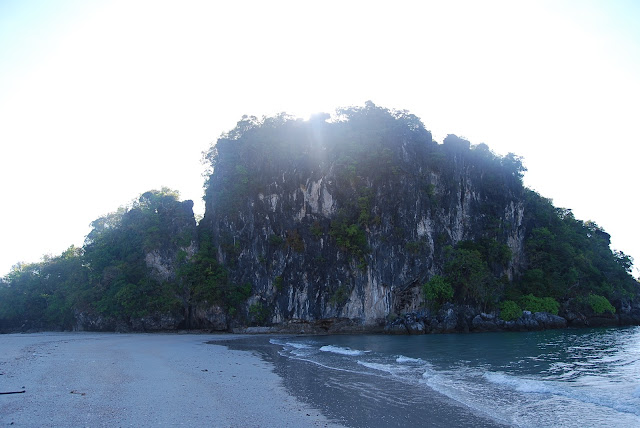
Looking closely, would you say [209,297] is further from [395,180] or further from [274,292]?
[395,180]

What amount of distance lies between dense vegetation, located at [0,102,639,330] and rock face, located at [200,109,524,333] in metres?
0.16

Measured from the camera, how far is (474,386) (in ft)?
40.5

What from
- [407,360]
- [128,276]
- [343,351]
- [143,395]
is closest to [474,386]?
[407,360]

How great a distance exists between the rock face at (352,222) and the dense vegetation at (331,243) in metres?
0.16

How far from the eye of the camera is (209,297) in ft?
136

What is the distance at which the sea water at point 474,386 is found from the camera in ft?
29.3

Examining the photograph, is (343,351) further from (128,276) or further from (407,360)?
(128,276)

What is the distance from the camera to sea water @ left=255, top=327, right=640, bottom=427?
29.3ft

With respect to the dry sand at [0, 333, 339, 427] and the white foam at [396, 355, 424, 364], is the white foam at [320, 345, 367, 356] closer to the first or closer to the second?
the white foam at [396, 355, 424, 364]

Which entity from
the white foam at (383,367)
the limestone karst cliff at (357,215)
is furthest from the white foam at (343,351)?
the limestone karst cliff at (357,215)

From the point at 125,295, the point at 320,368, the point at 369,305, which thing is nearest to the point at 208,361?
the point at 320,368

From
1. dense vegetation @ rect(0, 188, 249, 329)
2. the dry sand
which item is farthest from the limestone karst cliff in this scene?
the dry sand

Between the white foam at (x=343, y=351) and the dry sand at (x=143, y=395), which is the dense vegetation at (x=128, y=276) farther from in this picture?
the dry sand at (x=143, y=395)

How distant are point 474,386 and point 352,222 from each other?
29479mm
